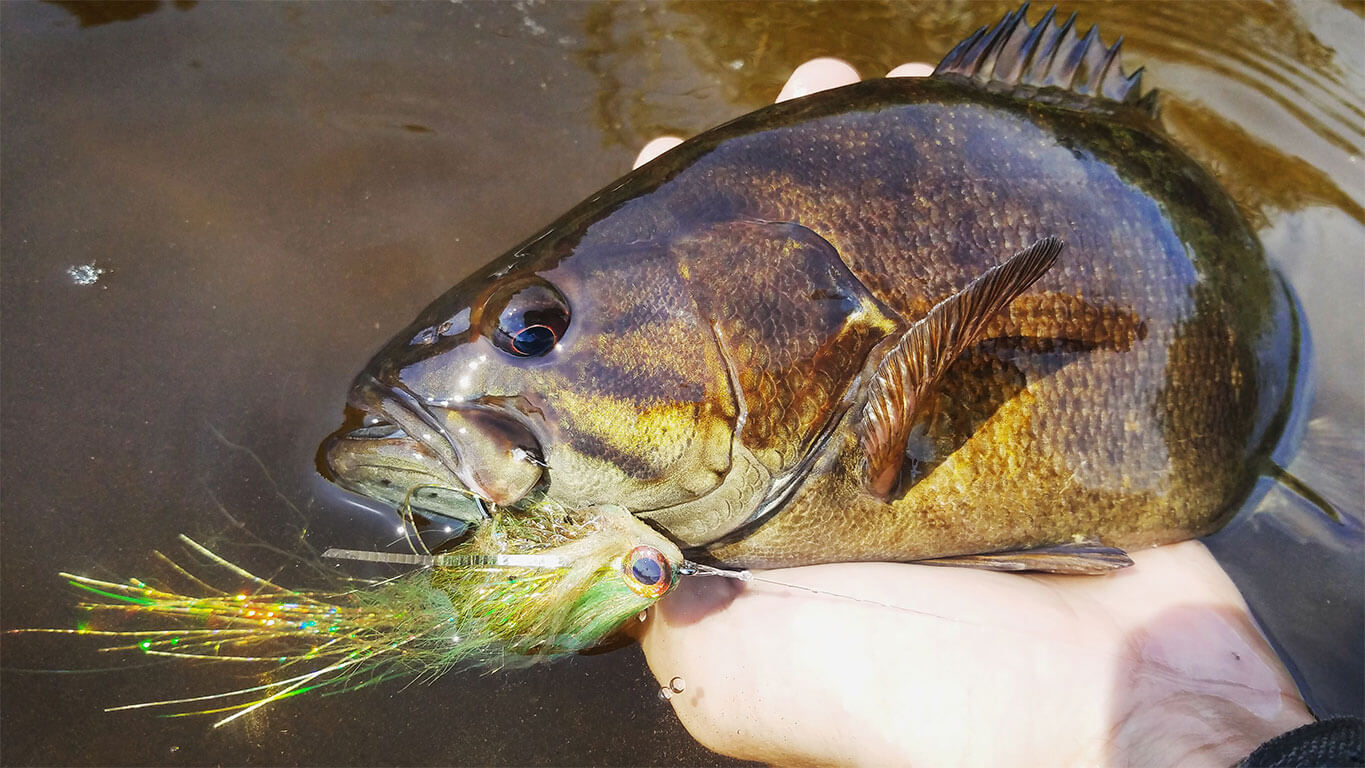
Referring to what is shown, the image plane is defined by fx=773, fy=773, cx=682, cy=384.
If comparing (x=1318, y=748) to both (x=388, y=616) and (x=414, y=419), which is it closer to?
(x=414, y=419)

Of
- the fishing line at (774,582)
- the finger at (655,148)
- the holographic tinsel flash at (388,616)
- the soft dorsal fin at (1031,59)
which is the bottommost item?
the holographic tinsel flash at (388,616)

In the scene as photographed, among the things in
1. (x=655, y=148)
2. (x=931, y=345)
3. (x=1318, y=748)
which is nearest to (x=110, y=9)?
(x=655, y=148)

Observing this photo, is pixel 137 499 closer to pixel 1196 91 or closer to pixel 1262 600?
pixel 1262 600

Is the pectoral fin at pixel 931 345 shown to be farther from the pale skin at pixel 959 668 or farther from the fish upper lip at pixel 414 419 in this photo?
the fish upper lip at pixel 414 419

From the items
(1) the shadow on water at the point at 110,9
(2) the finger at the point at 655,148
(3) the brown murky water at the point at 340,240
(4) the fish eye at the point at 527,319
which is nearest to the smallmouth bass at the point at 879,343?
(4) the fish eye at the point at 527,319

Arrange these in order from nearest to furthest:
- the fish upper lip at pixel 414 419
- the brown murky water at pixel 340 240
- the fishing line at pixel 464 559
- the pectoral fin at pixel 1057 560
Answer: the fish upper lip at pixel 414 419, the fishing line at pixel 464 559, the pectoral fin at pixel 1057 560, the brown murky water at pixel 340 240

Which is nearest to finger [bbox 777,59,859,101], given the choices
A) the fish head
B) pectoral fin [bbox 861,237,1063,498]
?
the fish head
